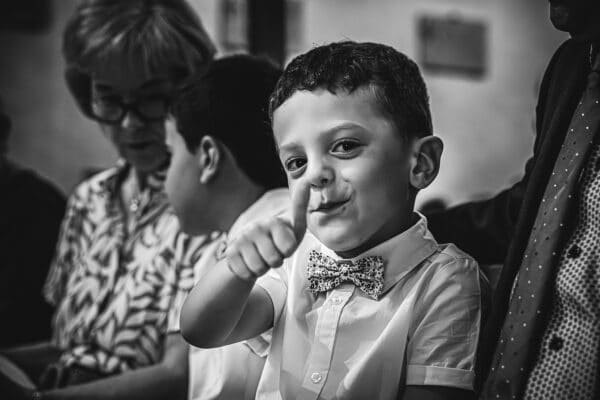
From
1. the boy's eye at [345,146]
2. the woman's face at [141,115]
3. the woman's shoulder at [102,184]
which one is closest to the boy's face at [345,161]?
the boy's eye at [345,146]

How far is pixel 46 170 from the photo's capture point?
3.88 meters

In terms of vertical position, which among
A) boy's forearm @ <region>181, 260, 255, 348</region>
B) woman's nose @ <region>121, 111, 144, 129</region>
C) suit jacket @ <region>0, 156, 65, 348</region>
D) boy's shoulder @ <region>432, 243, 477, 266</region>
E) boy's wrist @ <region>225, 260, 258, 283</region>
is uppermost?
woman's nose @ <region>121, 111, 144, 129</region>

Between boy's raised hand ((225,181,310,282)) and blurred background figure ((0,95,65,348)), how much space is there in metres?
1.51

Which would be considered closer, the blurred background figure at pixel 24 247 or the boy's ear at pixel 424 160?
the boy's ear at pixel 424 160

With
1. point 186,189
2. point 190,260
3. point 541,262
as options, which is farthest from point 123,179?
point 541,262

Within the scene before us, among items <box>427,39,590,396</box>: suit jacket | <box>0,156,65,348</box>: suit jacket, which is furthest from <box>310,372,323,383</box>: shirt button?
<box>0,156,65,348</box>: suit jacket

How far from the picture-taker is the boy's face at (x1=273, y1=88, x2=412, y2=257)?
855 mm

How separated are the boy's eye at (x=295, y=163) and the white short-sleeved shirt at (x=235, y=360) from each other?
0.16m

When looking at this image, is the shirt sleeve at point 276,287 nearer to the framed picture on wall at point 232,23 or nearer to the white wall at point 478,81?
the framed picture on wall at point 232,23

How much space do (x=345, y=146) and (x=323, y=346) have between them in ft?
0.95

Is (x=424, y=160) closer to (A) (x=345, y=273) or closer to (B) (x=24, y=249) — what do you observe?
(A) (x=345, y=273)

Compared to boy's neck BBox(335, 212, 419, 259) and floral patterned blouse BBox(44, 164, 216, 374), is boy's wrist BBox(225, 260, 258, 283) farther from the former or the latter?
floral patterned blouse BBox(44, 164, 216, 374)

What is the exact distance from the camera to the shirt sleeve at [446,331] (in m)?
0.86

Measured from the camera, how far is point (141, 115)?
1.70 m
